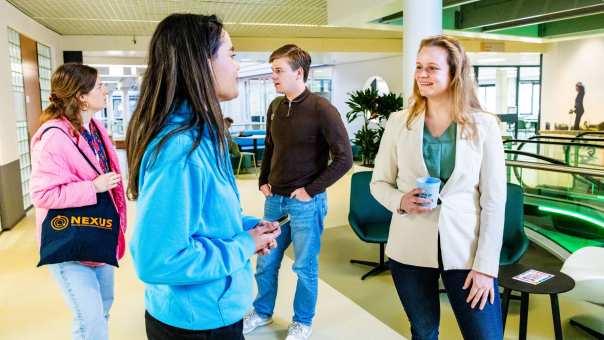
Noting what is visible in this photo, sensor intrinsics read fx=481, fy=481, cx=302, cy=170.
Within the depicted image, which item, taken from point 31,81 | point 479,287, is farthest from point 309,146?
point 31,81

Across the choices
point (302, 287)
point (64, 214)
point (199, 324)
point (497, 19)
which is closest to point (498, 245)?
point (199, 324)

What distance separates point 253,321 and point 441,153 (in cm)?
176

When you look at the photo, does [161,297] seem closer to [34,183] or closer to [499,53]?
[34,183]

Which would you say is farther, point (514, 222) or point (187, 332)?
point (514, 222)

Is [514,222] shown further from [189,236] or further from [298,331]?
[189,236]

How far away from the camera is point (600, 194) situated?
14.9 ft

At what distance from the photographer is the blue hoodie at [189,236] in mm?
1026

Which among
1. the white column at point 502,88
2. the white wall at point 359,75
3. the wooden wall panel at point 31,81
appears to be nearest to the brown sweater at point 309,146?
the wooden wall panel at point 31,81

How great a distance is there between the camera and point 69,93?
216cm

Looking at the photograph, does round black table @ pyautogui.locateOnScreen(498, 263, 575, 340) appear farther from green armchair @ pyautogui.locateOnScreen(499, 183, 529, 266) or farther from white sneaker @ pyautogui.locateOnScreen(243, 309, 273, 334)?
white sneaker @ pyautogui.locateOnScreen(243, 309, 273, 334)

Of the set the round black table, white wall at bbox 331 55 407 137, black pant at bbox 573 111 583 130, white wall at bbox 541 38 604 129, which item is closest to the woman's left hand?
the round black table

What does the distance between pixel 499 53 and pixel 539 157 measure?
7.74 m

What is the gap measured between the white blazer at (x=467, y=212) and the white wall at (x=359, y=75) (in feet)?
34.6

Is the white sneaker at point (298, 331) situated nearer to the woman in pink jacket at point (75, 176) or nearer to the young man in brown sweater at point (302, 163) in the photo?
the young man in brown sweater at point (302, 163)
